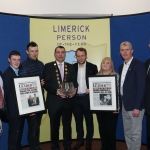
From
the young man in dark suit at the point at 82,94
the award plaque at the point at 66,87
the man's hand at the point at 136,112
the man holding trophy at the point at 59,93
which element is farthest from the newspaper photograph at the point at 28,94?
the man's hand at the point at 136,112

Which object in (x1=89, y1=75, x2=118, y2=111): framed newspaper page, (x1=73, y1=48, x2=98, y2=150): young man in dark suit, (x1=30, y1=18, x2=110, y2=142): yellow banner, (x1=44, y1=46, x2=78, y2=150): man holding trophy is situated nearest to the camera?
(x1=89, y1=75, x2=118, y2=111): framed newspaper page

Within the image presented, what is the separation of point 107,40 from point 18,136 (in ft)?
8.12

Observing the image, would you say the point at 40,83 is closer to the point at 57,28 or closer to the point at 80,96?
the point at 80,96

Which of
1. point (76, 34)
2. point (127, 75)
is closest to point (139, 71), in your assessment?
point (127, 75)

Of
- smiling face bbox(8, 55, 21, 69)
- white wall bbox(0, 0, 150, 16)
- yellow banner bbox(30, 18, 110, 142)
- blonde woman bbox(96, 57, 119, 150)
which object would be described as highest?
white wall bbox(0, 0, 150, 16)

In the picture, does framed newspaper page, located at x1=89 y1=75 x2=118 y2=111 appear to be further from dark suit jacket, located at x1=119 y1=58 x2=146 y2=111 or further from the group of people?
dark suit jacket, located at x1=119 y1=58 x2=146 y2=111

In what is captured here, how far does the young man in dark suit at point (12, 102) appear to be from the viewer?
3.61 m

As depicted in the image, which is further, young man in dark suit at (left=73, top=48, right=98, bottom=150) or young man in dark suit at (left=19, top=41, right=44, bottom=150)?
young man in dark suit at (left=73, top=48, right=98, bottom=150)

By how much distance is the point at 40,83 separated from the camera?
13.0ft

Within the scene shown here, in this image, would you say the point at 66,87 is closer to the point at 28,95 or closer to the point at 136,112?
the point at 28,95

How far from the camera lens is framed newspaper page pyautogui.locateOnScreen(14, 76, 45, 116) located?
12.0 ft

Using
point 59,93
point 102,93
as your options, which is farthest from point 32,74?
point 102,93

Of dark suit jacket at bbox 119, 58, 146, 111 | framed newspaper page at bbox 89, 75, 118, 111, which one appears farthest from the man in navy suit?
framed newspaper page at bbox 89, 75, 118, 111

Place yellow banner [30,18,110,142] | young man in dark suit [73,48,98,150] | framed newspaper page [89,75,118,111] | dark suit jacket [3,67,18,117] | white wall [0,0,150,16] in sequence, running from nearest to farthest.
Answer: dark suit jacket [3,67,18,117] → framed newspaper page [89,75,118,111] → young man in dark suit [73,48,98,150] → yellow banner [30,18,110,142] → white wall [0,0,150,16]
